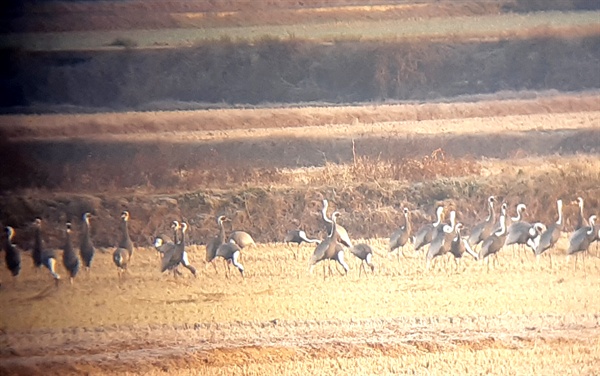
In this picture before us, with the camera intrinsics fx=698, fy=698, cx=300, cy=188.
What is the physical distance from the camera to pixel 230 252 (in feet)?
7.14

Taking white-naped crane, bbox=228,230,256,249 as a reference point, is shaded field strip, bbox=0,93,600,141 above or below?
above

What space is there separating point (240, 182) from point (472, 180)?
2.39ft

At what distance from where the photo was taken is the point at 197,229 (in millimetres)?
2176

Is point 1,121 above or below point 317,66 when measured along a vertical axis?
below

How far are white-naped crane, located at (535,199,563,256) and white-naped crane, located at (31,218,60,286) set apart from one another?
1515 mm

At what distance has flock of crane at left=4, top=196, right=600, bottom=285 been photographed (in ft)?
7.08

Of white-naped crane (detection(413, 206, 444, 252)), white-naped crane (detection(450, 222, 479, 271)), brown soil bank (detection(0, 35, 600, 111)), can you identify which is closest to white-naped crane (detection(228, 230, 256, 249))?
brown soil bank (detection(0, 35, 600, 111))

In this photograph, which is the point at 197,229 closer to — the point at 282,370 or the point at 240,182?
the point at 240,182

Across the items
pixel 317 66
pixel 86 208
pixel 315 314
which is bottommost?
pixel 315 314

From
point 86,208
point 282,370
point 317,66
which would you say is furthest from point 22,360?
point 317,66

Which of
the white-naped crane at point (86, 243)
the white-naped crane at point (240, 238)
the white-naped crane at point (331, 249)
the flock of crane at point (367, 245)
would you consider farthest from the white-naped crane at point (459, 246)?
the white-naped crane at point (86, 243)

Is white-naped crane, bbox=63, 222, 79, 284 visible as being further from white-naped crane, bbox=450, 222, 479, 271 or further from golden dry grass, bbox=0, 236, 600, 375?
white-naped crane, bbox=450, 222, 479, 271

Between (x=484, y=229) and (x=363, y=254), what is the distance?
15.4 inches

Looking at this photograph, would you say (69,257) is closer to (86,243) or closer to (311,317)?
(86,243)
